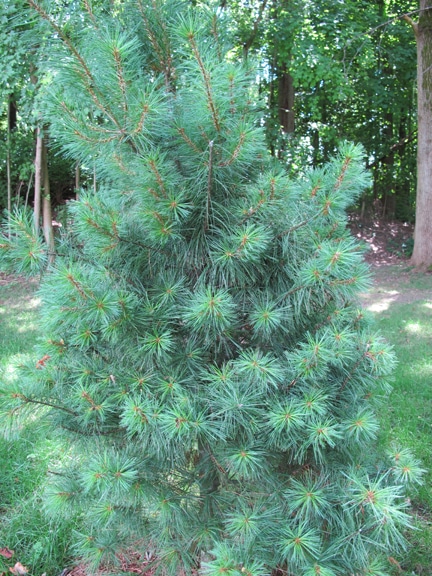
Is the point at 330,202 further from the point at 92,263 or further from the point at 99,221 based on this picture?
the point at 92,263

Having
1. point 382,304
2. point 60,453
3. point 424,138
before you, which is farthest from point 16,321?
point 424,138

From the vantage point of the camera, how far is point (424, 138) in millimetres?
11016

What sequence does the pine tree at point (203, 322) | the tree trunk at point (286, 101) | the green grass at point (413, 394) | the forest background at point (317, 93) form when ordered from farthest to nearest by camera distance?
the tree trunk at point (286, 101) → the forest background at point (317, 93) → the green grass at point (413, 394) → the pine tree at point (203, 322)

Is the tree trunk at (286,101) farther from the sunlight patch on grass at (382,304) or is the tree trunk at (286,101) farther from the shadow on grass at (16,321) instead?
the shadow on grass at (16,321)

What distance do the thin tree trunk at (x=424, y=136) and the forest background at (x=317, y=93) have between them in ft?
1.46

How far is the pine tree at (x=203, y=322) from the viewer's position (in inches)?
70.6

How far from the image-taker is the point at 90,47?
1.88m

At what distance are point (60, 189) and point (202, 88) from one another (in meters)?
13.1

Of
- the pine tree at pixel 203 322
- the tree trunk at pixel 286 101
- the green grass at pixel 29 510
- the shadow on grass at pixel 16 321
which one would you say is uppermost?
the tree trunk at pixel 286 101

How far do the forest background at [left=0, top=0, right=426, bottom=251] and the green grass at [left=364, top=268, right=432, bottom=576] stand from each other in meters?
2.84

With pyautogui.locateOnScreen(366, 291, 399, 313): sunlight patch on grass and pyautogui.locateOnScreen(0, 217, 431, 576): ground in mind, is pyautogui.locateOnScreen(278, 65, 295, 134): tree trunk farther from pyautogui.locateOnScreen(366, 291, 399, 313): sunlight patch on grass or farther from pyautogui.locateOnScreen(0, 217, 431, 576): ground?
pyautogui.locateOnScreen(366, 291, 399, 313): sunlight patch on grass

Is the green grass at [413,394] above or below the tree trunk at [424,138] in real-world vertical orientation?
below

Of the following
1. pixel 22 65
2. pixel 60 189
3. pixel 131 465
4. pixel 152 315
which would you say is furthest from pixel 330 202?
pixel 60 189

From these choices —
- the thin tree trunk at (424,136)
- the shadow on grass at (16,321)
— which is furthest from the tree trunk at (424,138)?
the shadow on grass at (16,321)
